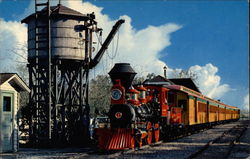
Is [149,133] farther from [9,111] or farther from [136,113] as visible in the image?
[9,111]

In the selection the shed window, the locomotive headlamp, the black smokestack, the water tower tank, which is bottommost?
the shed window

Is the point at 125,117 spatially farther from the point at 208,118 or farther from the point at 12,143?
the point at 208,118

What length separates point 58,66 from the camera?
22.4 metres

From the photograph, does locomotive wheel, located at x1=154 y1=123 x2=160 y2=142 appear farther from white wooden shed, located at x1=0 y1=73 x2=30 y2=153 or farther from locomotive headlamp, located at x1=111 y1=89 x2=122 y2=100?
white wooden shed, located at x1=0 y1=73 x2=30 y2=153

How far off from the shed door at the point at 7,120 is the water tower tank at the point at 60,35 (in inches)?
208

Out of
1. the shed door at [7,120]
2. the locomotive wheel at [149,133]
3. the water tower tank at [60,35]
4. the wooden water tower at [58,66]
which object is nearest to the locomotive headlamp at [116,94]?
the locomotive wheel at [149,133]

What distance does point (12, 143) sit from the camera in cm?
1664

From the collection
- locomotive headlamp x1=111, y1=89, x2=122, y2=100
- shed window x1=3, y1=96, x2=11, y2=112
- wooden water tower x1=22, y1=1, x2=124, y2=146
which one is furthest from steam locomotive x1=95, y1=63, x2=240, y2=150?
wooden water tower x1=22, y1=1, x2=124, y2=146

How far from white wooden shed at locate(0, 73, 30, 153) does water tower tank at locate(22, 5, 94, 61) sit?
4649 mm

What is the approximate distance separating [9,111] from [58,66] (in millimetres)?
6260

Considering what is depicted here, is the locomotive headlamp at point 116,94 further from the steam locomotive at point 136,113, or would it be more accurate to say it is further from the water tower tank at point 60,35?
the water tower tank at point 60,35

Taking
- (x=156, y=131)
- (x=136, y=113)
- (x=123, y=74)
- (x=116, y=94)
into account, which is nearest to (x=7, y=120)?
(x=116, y=94)

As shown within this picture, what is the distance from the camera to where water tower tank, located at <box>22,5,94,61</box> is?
21422 mm

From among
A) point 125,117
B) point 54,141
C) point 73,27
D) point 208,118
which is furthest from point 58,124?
point 208,118
